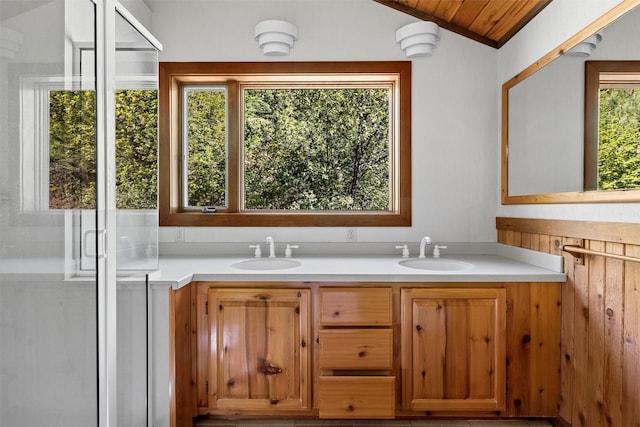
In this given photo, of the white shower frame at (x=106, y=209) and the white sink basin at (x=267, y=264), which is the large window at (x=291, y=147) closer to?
the white sink basin at (x=267, y=264)

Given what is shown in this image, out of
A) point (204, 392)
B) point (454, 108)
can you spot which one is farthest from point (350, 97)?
point (204, 392)

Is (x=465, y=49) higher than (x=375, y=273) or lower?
higher

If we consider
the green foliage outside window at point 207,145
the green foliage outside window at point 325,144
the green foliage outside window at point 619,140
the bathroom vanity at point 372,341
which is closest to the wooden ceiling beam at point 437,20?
the green foliage outside window at point 325,144

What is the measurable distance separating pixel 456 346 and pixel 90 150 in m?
1.83

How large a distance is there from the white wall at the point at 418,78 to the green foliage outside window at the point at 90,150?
0.99 m

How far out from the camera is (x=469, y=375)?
2002 millimetres

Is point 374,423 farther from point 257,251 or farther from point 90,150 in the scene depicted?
point 90,150

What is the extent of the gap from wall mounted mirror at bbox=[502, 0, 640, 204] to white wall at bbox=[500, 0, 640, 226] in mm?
44

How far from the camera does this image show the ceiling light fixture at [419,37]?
2.41m

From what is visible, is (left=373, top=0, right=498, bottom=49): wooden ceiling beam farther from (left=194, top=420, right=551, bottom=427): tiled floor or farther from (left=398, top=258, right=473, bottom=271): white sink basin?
(left=194, top=420, right=551, bottom=427): tiled floor

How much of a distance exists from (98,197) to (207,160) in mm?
1427

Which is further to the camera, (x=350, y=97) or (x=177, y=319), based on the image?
(x=350, y=97)

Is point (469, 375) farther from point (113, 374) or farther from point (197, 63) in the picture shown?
point (197, 63)

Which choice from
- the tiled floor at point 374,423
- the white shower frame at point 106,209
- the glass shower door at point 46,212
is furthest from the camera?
the tiled floor at point 374,423
